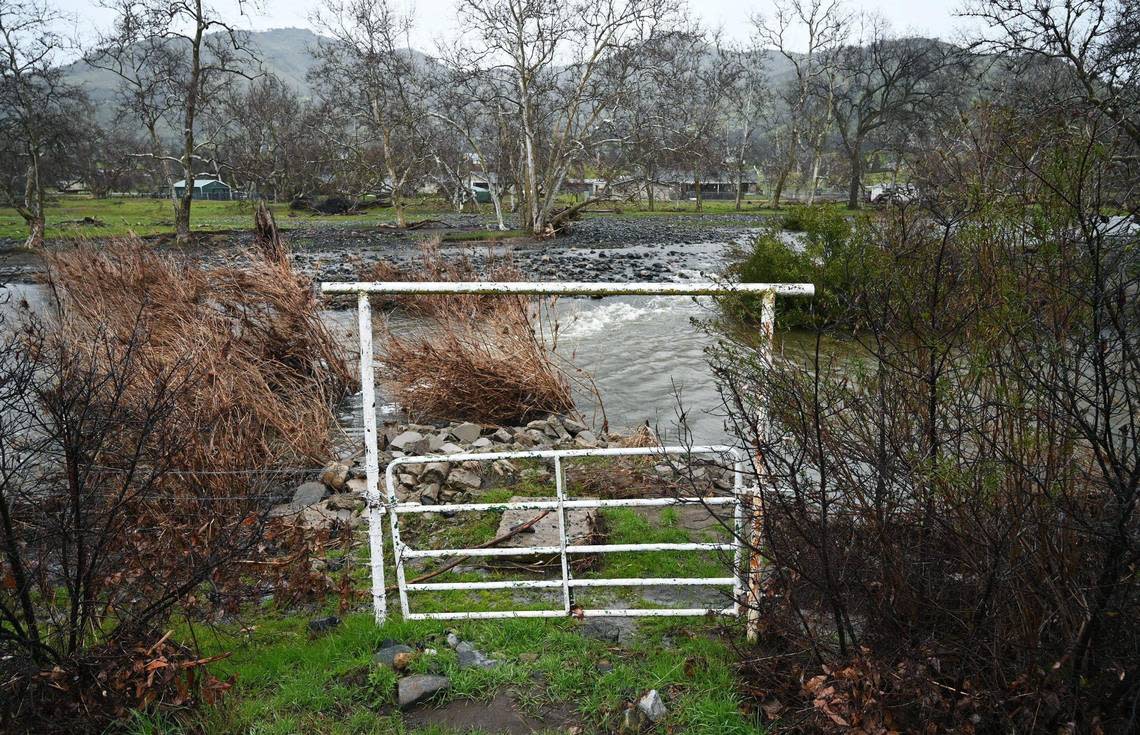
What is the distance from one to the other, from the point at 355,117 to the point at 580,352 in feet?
93.1

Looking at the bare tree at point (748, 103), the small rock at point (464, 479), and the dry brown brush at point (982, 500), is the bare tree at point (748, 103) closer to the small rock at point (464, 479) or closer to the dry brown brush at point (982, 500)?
the small rock at point (464, 479)

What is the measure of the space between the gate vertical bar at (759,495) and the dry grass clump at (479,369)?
17.3 feet

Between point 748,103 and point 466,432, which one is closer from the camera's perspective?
point 466,432

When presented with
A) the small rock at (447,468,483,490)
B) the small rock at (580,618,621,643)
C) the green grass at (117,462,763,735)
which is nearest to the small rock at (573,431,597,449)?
the small rock at (447,468,483,490)

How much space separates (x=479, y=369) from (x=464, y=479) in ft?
8.12


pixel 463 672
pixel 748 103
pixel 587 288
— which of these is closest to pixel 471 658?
pixel 463 672

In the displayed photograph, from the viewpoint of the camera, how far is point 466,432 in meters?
8.34

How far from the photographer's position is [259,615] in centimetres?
467

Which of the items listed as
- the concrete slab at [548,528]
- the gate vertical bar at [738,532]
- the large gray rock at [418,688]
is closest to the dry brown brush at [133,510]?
the large gray rock at [418,688]

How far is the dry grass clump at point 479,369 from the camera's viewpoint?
29.9ft

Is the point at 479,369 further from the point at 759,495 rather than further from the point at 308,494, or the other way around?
the point at 759,495

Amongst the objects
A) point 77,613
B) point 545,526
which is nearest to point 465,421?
point 545,526

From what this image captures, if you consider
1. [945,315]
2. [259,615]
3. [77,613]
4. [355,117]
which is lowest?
[259,615]

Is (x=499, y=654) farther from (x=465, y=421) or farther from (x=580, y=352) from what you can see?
(x=580, y=352)
